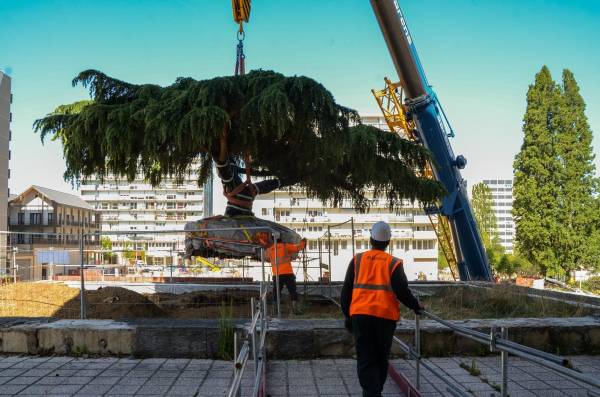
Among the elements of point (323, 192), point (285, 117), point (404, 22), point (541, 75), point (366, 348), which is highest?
point (541, 75)

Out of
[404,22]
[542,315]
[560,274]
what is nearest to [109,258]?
[542,315]

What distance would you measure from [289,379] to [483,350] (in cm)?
271

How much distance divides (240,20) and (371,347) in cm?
954

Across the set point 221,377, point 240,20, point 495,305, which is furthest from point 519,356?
point 240,20

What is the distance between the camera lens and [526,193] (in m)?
38.0

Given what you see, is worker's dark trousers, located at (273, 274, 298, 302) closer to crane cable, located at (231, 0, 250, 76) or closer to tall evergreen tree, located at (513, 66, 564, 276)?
crane cable, located at (231, 0, 250, 76)

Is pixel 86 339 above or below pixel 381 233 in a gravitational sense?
below

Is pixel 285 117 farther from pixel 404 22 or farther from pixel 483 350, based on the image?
pixel 404 22

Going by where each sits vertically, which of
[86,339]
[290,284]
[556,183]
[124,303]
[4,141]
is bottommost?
[86,339]

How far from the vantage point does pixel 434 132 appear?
1764cm

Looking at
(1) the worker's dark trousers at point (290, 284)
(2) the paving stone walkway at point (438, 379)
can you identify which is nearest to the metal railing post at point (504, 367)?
(2) the paving stone walkway at point (438, 379)

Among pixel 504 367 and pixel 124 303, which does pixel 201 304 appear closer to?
pixel 124 303

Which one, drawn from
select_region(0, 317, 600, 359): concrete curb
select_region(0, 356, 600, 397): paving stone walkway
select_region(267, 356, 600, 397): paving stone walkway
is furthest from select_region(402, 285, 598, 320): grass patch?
select_region(0, 356, 600, 397): paving stone walkway

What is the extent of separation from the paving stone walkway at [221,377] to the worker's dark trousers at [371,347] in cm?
92
